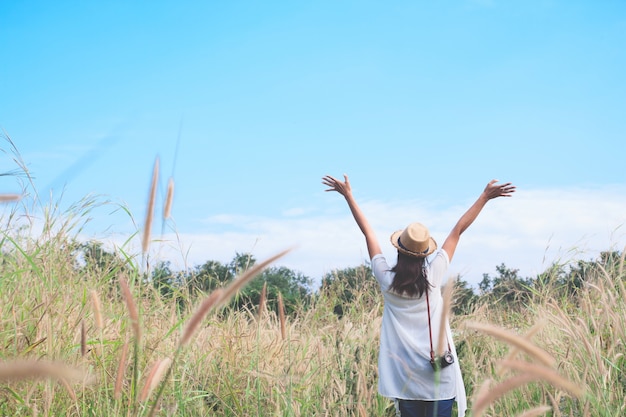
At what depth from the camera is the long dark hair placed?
3875 millimetres

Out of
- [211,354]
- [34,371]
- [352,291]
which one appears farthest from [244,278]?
[352,291]

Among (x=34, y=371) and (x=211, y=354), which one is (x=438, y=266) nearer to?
(x=211, y=354)

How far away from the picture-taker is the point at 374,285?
649 centimetres

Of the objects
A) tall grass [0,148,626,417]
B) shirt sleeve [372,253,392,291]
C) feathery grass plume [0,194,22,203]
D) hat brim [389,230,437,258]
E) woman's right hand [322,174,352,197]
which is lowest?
tall grass [0,148,626,417]

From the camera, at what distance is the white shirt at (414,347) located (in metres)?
3.81

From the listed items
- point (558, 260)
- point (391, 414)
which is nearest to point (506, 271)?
point (558, 260)

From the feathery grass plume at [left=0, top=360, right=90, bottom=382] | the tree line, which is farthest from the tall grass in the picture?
the feathery grass plume at [left=0, top=360, right=90, bottom=382]

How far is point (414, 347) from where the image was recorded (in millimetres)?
3883

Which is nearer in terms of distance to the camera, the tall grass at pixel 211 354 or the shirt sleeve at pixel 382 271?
the tall grass at pixel 211 354

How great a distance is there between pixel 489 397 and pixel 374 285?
5.42m

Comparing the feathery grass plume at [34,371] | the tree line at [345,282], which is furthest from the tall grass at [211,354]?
the feathery grass plume at [34,371]

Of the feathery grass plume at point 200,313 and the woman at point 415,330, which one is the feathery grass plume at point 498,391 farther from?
the woman at point 415,330

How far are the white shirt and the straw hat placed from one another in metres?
0.12

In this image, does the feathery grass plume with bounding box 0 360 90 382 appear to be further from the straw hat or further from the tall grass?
the straw hat
